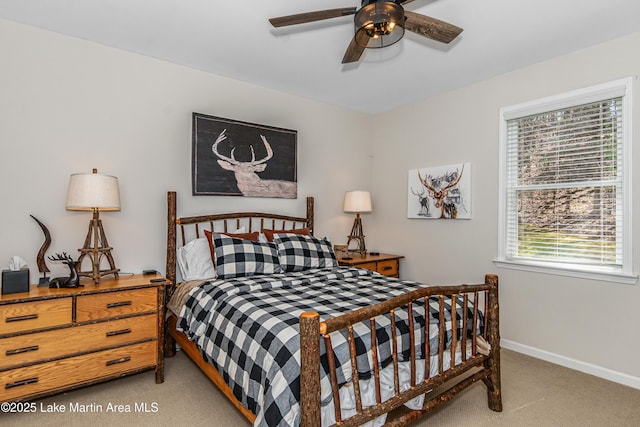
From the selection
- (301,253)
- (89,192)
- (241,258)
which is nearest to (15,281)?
(89,192)

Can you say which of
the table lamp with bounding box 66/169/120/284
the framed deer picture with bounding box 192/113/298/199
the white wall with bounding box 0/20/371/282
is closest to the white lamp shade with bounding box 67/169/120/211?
the table lamp with bounding box 66/169/120/284

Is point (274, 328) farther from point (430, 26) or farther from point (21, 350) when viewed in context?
point (430, 26)

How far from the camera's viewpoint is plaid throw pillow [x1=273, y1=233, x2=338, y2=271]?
3.08 m

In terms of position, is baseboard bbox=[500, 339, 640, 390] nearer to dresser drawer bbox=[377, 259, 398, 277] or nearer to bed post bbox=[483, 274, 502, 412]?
bed post bbox=[483, 274, 502, 412]

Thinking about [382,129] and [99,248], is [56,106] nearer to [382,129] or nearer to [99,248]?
[99,248]

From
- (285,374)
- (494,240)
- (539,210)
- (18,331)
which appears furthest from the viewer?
(494,240)

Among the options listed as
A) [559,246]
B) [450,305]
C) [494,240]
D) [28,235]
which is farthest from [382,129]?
[28,235]

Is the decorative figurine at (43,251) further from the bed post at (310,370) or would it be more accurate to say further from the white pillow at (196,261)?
the bed post at (310,370)

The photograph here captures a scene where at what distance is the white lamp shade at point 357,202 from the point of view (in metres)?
4.14

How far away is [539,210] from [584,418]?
5.48 ft

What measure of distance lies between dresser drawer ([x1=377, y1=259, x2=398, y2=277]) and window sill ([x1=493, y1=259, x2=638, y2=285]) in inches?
44.0

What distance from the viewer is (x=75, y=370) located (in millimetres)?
2240

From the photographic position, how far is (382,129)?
458 centimetres

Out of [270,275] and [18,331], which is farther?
[270,275]
